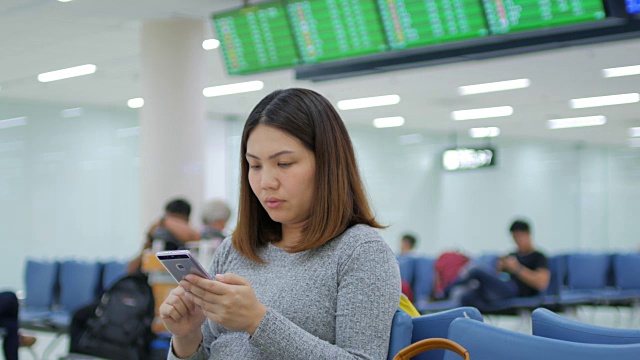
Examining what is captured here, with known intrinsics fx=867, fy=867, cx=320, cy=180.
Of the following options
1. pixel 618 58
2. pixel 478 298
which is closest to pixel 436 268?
pixel 478 298

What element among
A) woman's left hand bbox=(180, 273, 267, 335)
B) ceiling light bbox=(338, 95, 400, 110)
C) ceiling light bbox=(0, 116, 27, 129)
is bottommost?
woman's left hand bbox=(180, 273, 267, 335)

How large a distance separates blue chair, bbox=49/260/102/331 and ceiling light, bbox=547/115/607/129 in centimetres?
890

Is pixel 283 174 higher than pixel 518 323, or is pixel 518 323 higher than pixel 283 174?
pixel 283 174

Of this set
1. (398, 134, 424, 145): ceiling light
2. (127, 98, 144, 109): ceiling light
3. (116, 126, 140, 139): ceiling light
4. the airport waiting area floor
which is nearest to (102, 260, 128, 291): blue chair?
the airport waiting area floor

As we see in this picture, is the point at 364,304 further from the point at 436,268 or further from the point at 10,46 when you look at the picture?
the point at 10,46

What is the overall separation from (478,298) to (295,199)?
6.91m

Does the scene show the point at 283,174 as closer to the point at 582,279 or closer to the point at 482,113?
the point at 582,279

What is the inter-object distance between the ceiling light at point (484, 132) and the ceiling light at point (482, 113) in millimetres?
1606

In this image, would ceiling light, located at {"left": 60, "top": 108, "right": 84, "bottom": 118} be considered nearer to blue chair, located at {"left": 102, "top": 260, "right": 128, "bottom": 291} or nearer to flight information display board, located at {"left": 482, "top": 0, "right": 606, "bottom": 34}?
blue chair, located at {"left": 102, "top": 260, "right": 128, "bottom": 291}

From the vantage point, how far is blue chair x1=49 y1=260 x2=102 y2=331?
820cm

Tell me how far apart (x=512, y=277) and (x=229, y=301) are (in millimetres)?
7702

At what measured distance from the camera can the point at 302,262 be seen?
6.42 ft

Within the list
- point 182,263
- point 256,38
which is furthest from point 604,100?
point 182,263

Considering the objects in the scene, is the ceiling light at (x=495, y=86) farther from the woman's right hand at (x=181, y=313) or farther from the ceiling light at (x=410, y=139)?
the woman's right hand at (x=181, y=313)
